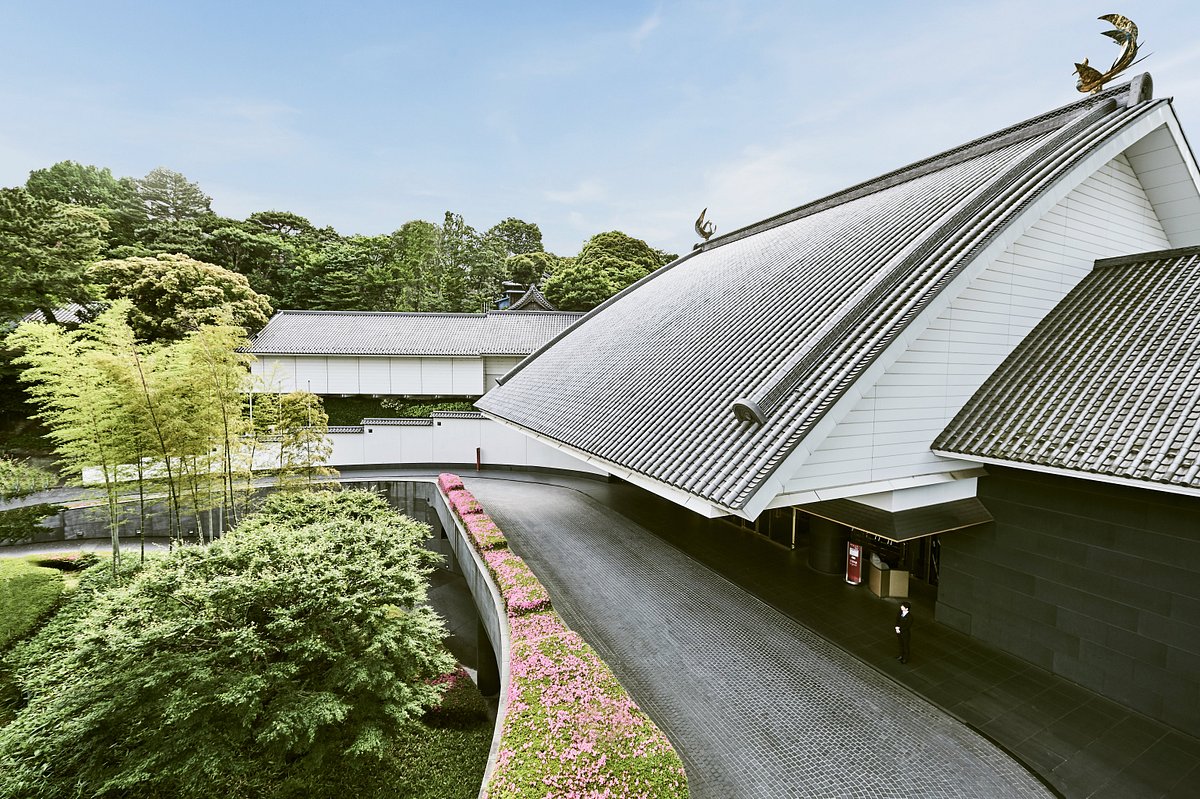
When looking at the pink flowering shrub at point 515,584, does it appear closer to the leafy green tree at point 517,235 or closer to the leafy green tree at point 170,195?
the leafy green tree at point 170,195

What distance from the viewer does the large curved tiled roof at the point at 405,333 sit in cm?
2195

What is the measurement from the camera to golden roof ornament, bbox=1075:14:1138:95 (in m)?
6.99

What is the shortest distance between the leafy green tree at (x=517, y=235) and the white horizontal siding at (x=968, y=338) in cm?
5232

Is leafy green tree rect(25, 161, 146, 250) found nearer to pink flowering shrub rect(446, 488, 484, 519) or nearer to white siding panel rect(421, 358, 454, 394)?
white siding panel rect(421, 358, 454, 394)

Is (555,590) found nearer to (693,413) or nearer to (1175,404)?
(693,413)

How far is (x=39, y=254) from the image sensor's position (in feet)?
61.7

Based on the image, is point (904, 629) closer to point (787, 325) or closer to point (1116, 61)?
point (787, 325)

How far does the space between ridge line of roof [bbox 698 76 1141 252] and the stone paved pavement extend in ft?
32.1

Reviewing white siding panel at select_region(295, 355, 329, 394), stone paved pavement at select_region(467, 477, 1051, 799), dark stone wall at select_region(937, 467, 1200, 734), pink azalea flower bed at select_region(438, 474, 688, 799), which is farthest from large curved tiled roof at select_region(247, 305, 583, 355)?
dark stone wall at select_region(937, 467, 1200, 734)

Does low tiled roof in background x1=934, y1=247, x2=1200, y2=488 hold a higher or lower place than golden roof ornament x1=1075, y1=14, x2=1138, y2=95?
lower

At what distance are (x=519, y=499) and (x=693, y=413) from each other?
985 centimetres

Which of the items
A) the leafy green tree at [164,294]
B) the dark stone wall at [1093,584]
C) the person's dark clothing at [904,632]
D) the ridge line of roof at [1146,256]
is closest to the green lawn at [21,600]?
the leafy green tree at [164,294]

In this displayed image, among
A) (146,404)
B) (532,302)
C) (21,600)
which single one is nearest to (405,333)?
(532,302)

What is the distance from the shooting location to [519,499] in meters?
15.1
